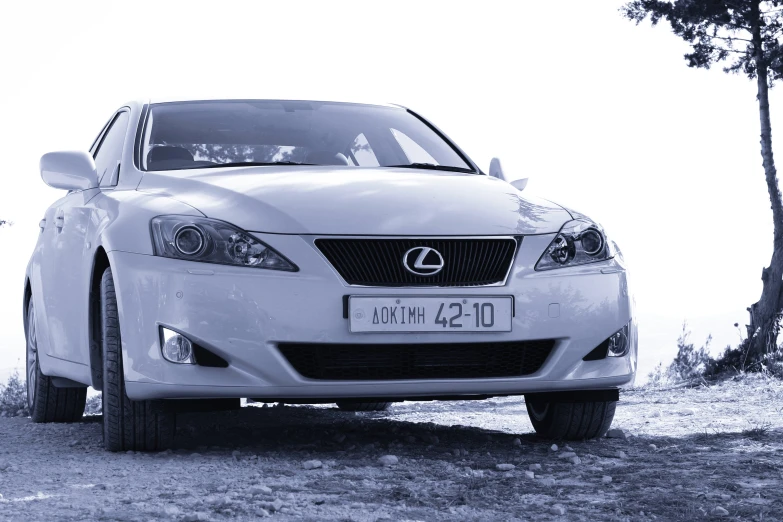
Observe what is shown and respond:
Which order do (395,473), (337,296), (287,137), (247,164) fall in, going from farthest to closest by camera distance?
(287,137) → (247,164) → (337,296) → (395,473)

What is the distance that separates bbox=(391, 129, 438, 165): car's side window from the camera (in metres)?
5.96

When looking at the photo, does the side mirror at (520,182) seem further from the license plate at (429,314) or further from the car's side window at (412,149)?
the license plate at (429,314)

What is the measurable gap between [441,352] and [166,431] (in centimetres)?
117

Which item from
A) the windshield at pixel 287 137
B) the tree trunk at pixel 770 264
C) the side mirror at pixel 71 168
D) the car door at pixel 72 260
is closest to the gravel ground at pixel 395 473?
the car door at pixel 72 260

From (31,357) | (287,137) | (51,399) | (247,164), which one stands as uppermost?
(287,137)

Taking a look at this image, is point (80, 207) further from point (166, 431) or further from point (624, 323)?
point (624, 323)

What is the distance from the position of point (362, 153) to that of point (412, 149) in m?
0.35

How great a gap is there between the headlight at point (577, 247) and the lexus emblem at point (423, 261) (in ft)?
1.41

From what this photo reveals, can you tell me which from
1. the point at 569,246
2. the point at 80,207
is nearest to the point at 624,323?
the point at 569,246

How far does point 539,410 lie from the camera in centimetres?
550

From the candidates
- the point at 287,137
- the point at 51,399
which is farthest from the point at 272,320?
the point at 51,399

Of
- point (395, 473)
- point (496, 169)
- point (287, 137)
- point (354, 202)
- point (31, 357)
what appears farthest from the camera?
point (31, 357)

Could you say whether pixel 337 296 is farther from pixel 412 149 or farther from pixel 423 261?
pixel 412 149

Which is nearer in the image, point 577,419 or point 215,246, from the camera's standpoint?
point 215,246
